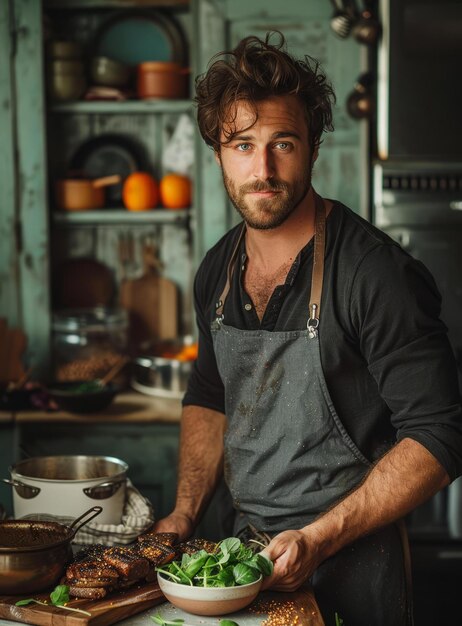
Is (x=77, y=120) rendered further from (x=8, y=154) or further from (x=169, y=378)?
(x=169, y=378)

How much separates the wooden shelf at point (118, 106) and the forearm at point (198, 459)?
1.97m

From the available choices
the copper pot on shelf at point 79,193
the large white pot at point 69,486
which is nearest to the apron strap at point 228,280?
the large white pot at point 69,486

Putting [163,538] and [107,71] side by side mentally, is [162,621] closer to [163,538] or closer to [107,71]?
[163,538]

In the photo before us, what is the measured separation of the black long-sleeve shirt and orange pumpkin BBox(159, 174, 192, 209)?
1814 mm

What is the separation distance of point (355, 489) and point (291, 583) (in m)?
0.27

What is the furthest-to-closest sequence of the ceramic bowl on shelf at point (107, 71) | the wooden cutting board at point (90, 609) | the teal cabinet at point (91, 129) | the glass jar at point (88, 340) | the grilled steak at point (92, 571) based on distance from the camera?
1. the ceramic bowl on shelf at point (107, 71)
2. the glass jar at point (88, 340)
3. the teal cabinet at point (91, 129)
4. the grilled steak at point (92, 571)
5. the wooden cutting board at point (90, 609)

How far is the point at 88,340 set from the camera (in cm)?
390

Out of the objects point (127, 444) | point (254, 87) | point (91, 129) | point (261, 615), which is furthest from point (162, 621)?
point (91, 129)

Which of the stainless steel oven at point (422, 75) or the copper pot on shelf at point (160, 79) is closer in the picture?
the stainless steel oven at point (422, 75)

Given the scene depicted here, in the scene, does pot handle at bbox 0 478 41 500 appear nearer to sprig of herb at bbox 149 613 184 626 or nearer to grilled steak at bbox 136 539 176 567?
grilled steak at bbox 136 539 176 567

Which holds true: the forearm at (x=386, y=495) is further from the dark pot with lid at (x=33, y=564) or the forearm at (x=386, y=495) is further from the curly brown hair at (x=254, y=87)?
the curly brown hair at (x=254, y=87)

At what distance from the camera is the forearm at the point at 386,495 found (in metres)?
1.85

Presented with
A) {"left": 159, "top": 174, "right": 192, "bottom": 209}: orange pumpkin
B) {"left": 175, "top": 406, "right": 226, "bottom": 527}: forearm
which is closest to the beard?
{"left": 175, "top": 406, "right": 226, "bottom": 527}: forearm

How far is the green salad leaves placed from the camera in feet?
5.32
